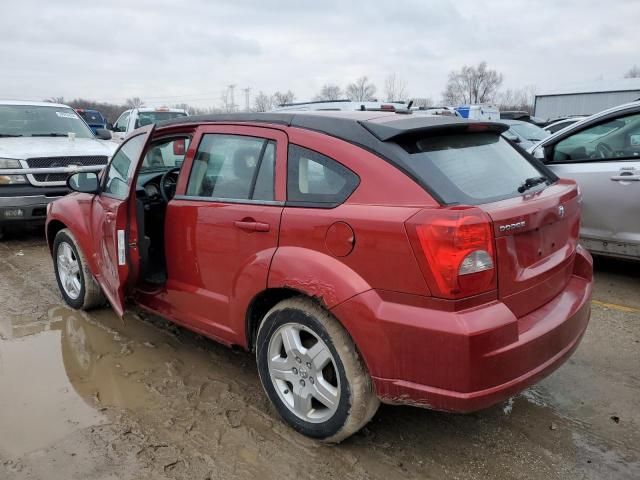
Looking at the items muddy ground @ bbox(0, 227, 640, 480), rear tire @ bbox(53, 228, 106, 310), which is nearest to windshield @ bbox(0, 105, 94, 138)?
rear tire @ bbox(53, 228, 106, 310)

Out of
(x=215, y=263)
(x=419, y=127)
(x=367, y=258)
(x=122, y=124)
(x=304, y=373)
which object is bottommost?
(x=304, y=373)

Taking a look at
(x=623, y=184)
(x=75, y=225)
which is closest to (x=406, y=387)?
(x=75, y=225)

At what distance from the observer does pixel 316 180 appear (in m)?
2.74

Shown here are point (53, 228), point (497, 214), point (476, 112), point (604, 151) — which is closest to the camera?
point (497, 214)

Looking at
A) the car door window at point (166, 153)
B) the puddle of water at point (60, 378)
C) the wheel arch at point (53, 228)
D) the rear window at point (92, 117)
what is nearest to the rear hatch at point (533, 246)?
the car door window at point (166, 153)

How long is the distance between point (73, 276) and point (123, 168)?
4.59 feet

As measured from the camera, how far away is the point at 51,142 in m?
7.97

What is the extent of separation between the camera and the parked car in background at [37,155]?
7.04 meters

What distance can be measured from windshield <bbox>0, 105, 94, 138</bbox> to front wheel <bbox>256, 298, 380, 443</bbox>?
7039 mm

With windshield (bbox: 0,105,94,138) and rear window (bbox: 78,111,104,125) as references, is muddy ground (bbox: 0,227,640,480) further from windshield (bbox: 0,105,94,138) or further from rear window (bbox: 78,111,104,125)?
rear window (bbox: 78,111,104,125)

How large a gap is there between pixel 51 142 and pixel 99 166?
0.95 metres

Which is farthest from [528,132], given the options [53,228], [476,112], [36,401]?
[36,401]

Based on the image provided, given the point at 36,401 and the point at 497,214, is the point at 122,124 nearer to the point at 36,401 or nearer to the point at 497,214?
the point at 36,401

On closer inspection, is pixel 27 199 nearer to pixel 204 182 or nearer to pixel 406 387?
pixel 204 182
